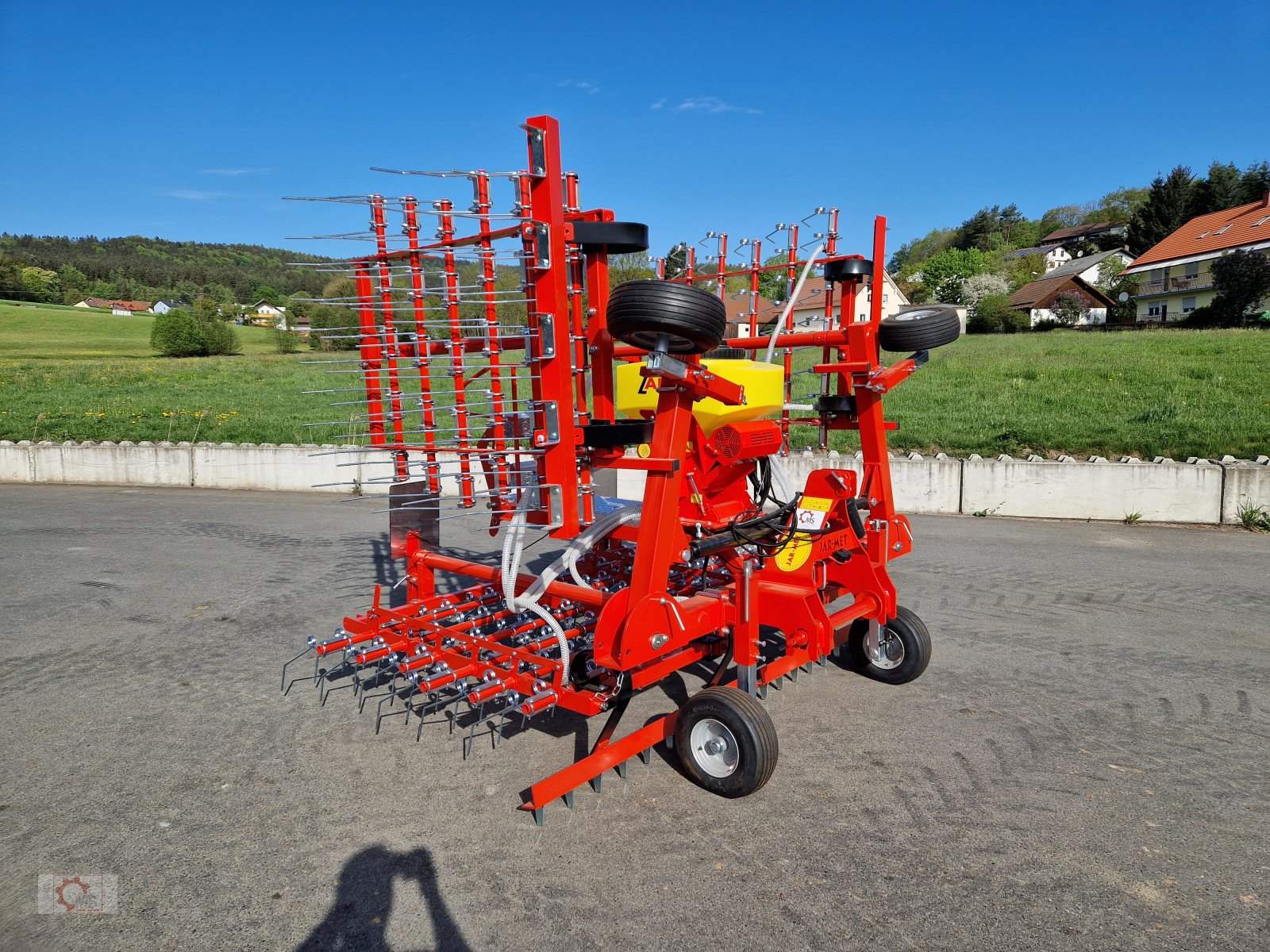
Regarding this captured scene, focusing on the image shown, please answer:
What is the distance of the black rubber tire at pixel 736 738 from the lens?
3.45m

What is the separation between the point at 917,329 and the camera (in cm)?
459

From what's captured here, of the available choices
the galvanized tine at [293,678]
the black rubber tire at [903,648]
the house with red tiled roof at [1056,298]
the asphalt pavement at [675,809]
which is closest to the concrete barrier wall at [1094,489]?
the asphalt pavement at [675,809]

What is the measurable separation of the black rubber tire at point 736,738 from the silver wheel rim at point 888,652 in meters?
1.61

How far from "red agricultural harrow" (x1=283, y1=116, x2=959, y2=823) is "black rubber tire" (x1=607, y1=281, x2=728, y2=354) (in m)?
0.01

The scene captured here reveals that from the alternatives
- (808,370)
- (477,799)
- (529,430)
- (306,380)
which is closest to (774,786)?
(477,799)

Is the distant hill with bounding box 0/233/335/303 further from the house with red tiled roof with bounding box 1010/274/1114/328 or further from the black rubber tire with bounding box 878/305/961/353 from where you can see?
the black rubber tire with bounding box 878/305/961/353

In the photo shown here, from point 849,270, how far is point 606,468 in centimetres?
194

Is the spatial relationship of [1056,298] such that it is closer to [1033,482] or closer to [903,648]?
[1033,482]

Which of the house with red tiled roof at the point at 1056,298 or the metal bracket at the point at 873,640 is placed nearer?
the metal bracket at the point at 873,640

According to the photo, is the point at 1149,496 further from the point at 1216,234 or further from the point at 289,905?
the point at 1216,234

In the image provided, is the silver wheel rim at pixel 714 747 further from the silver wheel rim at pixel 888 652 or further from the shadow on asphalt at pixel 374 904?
the silver wheel rim at pixel 888 652

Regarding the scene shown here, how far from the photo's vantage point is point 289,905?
288 cm

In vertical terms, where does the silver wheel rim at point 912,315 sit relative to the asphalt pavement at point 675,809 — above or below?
above

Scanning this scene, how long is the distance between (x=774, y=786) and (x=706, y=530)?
151 centimetres
